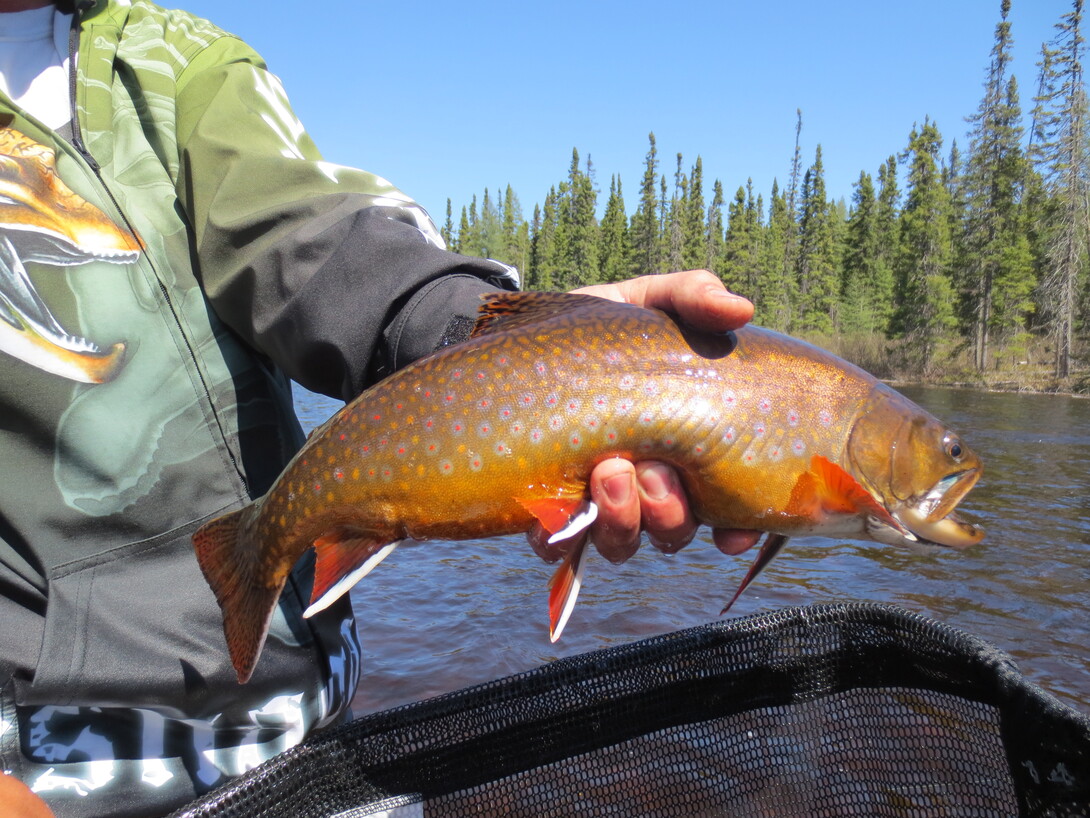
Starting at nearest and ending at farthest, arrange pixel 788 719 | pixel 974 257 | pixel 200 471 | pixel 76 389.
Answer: pixel 76 389 → pixel 200 471 → pixel 788 719 → pixel 974 257

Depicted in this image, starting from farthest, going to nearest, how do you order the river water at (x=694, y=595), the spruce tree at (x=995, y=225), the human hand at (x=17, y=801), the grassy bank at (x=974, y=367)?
the spruce tree at (x=995, y=225) → the grassy bank at (x=974, y=367) → the river water at (x=694, y=595) → the human hand at (x=17, y=801)

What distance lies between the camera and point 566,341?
205 cm

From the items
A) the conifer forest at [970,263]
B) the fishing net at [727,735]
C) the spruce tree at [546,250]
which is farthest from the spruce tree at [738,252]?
the fishing net at [727,735]

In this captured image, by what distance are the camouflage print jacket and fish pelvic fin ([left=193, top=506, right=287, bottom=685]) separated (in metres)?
0.10

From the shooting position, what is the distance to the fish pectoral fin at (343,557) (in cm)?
192

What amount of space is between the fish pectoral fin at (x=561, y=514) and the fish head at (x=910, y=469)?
0.75m

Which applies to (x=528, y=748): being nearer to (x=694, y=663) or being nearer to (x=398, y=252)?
(x=694, y=663)

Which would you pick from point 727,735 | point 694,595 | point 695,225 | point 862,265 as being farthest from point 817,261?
point 727,735

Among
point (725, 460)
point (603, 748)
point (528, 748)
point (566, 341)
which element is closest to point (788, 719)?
point (603, 748)

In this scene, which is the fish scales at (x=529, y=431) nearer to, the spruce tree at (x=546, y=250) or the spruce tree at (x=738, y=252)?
the spruce tree at (x=738, y=252)

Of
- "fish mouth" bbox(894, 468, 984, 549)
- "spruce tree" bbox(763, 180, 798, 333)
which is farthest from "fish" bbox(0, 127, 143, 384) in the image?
"spruce tree" bbox(763, 180, 798, 333)

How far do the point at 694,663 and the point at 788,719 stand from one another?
42 cm

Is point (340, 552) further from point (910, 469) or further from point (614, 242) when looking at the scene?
point (614, 242)

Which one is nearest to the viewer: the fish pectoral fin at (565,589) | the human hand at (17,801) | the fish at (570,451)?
the human hand at (17,801)
